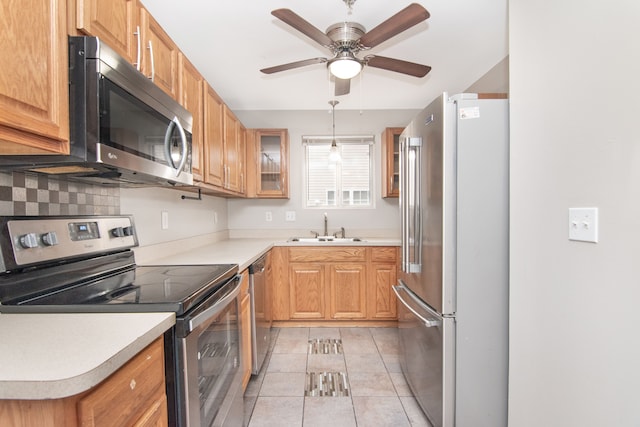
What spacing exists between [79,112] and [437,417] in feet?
6.52

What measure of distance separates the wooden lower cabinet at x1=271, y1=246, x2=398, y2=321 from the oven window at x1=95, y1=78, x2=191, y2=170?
5.90 feet

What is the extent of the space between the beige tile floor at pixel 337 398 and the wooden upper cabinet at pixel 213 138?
1.46 metres

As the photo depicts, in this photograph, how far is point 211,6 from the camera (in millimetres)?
1709

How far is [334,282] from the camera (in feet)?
9.67

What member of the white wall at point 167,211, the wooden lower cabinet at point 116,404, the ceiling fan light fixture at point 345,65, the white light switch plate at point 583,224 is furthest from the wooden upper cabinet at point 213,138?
the white light switch plate at point 583,224

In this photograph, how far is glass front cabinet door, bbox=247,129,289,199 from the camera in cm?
323

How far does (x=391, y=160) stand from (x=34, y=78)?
9.51ft

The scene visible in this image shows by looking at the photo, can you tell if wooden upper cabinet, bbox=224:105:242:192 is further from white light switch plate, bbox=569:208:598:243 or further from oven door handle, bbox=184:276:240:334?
white light switch plate, bbox=569:208:598:243

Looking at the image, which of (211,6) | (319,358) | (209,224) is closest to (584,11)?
(211,6)

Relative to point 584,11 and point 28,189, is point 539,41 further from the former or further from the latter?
point 28,189

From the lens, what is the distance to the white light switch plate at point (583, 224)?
905 millimetres

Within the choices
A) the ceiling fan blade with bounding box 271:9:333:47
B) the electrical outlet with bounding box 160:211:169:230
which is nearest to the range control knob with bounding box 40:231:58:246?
the electrical outlet with bounding box 160:211:169:230

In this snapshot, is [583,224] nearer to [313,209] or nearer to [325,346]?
[325,346]

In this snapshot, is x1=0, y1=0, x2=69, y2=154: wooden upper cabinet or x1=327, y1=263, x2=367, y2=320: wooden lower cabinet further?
x1=327, y1=263, x2=367, y2=320: wooden lower cabinet
